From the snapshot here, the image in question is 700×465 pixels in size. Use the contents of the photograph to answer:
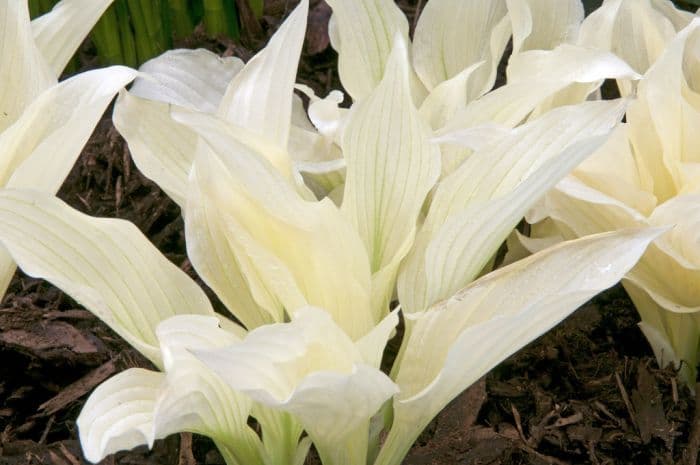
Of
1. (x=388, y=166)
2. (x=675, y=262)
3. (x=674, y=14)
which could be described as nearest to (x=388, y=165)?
(x=388, y=166)

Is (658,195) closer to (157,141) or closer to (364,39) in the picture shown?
(364,39)

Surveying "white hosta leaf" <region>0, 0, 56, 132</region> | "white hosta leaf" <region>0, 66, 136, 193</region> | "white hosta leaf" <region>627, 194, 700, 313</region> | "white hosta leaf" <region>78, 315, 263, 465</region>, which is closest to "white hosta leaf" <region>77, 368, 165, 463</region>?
"white hosta leaf" <region>78, 315, 263, 465</region>

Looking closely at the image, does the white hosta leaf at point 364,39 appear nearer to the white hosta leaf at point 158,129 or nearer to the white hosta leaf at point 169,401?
the white hosta leaf at point 158,129

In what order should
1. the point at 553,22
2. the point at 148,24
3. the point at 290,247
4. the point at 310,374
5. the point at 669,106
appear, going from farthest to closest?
1. the point at 148,24
2. the point at 553,22
3. the point at 669,106
4. the point at 290,247
5. the point at 310,374

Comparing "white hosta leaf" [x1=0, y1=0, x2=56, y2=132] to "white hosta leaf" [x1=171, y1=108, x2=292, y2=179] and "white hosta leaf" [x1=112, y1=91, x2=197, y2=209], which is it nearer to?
"white hosta leaf" [x1=112, y1=91, x2=197, y2=209]

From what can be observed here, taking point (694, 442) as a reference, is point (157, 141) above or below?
above

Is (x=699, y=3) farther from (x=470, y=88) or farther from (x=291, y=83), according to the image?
(x=291, y=83)

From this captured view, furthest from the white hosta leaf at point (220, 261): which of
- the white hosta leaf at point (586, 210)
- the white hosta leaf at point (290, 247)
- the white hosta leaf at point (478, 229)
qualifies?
the white hosta leaf at point (586, 210)
